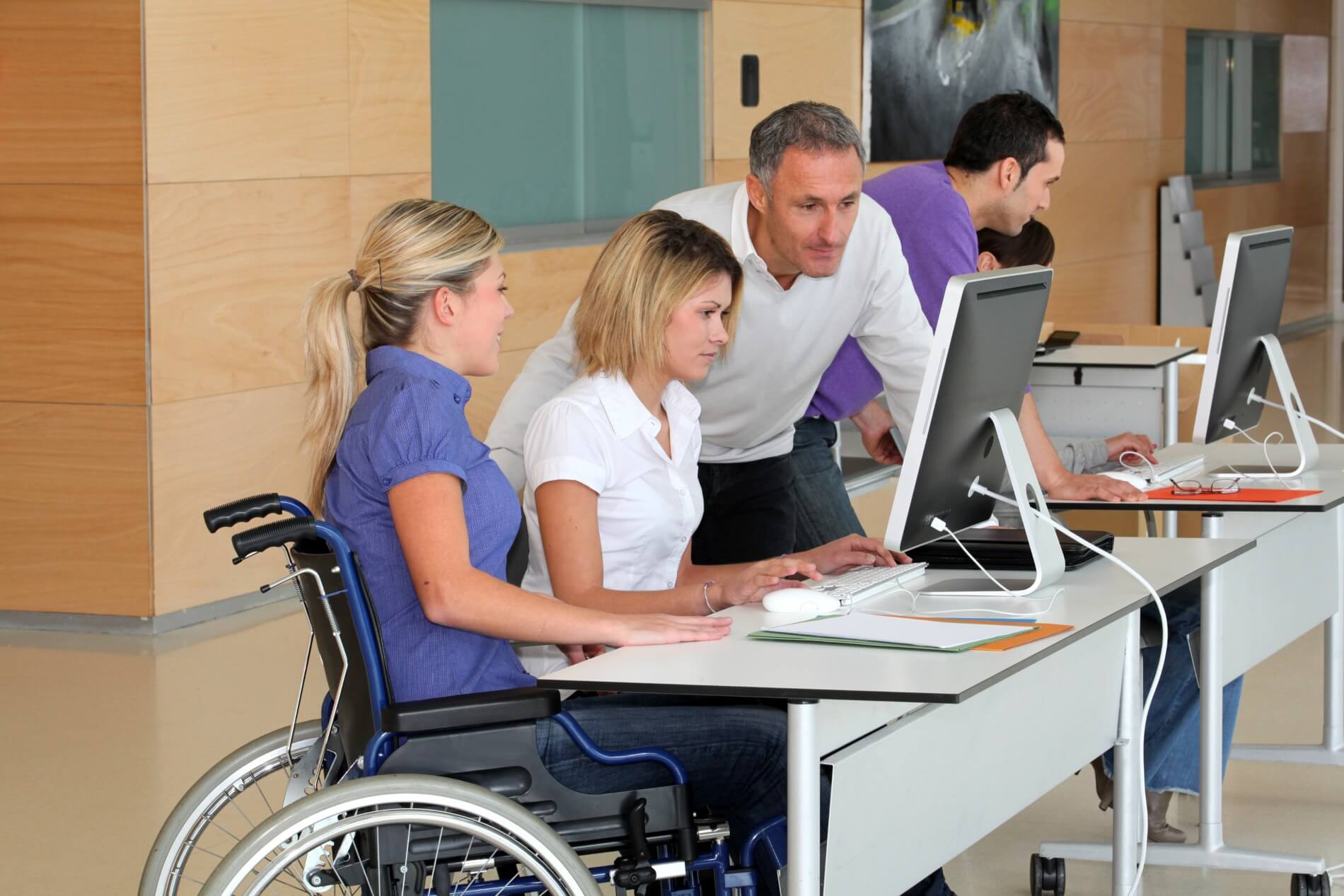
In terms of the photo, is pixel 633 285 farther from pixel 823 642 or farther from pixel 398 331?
pixel 823 642

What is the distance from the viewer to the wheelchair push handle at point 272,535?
2.09 meters

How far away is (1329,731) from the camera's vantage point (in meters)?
3.84

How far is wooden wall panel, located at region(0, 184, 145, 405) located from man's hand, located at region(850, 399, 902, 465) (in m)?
2.12

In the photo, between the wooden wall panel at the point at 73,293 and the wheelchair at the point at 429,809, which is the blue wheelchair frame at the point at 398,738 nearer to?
the wheelchair at the point at 429,809

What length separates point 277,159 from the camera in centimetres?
540

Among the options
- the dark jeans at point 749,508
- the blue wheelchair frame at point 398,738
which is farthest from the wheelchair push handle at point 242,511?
the dark jeans at point 749,508

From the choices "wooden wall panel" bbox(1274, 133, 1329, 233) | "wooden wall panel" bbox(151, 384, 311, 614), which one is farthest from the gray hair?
"wooden wall panel" bbox(1274, 133, 1329, 233)

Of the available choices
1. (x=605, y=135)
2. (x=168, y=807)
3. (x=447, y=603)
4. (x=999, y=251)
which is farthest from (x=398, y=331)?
(x=605, y=135)

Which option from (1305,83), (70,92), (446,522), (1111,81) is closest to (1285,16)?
(1305,83)

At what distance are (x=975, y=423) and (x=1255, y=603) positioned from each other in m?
0.97

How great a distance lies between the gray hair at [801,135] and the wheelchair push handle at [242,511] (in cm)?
125

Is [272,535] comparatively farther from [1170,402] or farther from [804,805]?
[1170,402]

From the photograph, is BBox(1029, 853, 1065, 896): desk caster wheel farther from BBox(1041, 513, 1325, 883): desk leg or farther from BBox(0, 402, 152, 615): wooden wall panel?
BBox(0, 402, 152, 615): wooden wall panel

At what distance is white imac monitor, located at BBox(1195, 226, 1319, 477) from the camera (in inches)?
136
